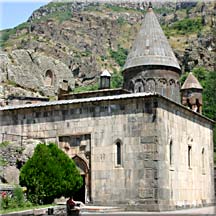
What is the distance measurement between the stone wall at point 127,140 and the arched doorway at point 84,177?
150mm

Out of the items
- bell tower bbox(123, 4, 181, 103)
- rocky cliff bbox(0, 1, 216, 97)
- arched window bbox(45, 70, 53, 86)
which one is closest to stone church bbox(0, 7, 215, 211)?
bell tower bbox(123, 4, 181, 103)

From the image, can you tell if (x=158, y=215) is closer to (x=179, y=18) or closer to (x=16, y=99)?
(x=16, y=99)

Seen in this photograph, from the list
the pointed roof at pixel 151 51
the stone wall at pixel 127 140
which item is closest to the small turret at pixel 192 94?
the pointed roof at pixel 151 51

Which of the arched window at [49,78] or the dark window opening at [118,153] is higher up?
the arched window at [49,78]

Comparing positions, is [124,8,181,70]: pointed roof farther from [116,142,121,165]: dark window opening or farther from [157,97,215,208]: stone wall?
[116,142,121,165]: dark window opening

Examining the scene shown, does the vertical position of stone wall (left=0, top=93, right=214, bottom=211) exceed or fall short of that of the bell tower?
it falls short

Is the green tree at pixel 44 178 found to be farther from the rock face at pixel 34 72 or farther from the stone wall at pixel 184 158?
the rock face at pixel 34 72

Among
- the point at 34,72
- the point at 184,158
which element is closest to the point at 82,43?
the point at 34,72

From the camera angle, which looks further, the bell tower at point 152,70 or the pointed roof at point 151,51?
the pointed roof at point 151,51

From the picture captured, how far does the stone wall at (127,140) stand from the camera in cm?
1844

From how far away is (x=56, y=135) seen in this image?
20.5 m

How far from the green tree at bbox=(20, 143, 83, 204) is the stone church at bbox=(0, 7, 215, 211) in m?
2.12

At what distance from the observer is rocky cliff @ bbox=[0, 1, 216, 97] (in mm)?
42906

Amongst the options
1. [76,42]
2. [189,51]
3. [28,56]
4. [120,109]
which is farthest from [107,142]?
[76,42]
